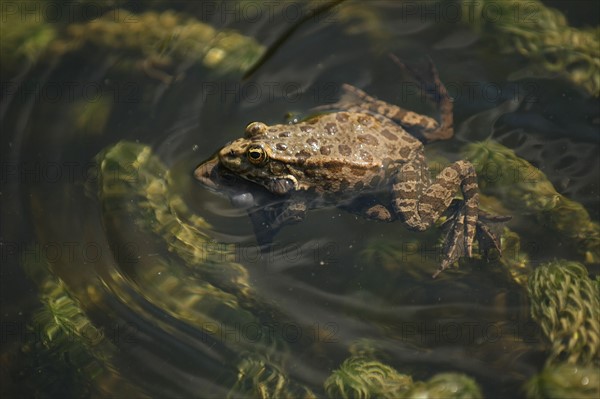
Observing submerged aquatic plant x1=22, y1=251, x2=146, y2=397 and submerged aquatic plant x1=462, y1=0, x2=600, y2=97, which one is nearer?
submerged aquatic plant x1=22, y1=251, x2=146, y2=397

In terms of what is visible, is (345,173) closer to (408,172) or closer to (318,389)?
(408,172)

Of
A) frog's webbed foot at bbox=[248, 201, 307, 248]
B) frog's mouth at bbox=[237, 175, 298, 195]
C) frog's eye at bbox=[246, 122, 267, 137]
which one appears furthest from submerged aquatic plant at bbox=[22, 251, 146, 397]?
frog's eye at bbox=[246, 122, 267, 137]

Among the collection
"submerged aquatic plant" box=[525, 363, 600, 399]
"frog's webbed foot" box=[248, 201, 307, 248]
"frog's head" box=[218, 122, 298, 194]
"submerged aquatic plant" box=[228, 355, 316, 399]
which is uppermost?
"frog's head" box=[218, 122, 298, 194]

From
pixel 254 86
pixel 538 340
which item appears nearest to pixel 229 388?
pixel 538 340

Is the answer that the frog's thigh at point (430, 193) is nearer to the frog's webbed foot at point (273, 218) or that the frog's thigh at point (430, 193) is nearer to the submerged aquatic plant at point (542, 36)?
the frog's webbed foot at point (273, 218)

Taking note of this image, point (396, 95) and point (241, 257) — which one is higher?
point (396, 95)

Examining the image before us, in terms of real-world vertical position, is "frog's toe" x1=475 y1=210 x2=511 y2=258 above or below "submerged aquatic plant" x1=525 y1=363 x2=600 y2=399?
above

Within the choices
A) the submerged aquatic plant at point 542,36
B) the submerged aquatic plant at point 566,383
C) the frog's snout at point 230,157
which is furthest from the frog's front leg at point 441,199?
the submerged aquatic plant at point 542,36

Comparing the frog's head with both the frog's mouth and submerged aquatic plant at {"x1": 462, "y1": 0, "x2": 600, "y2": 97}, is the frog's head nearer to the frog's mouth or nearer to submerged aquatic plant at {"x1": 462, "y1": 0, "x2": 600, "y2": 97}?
the frog's mouth
